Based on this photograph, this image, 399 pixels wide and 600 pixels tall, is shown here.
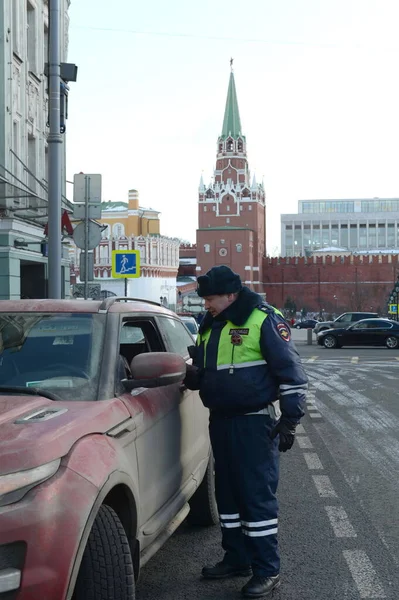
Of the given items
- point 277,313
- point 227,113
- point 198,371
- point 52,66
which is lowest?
point 198,371

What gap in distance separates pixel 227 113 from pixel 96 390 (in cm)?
13209

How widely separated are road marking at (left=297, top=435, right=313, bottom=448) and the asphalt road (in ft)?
0.05

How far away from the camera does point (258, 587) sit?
437 cm

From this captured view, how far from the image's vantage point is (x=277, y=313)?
4.75m

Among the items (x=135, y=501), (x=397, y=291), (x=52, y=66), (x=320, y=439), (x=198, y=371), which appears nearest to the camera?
(x=135, y=501)

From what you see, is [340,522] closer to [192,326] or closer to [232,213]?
[192,326]

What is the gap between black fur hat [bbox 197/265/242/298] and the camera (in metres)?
4.68

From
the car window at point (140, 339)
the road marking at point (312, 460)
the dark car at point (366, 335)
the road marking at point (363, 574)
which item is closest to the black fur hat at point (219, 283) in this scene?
the car window at point (140, 339)

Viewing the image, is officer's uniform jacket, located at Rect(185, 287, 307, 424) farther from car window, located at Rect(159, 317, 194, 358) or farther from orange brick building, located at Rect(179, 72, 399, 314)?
orange brick building, located at Rect(179, 72, 399, 314)

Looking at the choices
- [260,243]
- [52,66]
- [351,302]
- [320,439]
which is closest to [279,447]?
[320,439]

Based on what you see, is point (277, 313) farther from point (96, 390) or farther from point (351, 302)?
point (351, 302)

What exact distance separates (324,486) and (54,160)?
8008 mm

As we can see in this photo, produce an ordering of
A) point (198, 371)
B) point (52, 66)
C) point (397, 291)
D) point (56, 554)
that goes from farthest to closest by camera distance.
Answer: point (397, 291), point (52, 66), point (198, 371), point (56, 554)

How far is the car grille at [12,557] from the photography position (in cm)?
285
